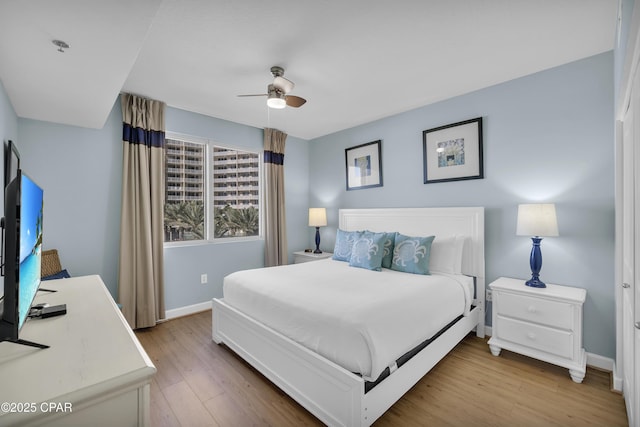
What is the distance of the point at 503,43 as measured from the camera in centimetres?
222

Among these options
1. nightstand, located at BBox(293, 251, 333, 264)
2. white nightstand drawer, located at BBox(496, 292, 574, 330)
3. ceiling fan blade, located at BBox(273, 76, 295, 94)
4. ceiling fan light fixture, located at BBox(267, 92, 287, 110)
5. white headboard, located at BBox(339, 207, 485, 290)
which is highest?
ceiling fan blade, located at BBox(273, 76, 295, 94)

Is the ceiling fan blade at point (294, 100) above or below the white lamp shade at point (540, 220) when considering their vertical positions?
above

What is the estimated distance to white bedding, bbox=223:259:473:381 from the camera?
167cm

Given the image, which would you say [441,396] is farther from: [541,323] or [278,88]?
[278,88]

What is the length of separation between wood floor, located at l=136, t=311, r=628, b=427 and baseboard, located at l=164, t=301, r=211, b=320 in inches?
35.8

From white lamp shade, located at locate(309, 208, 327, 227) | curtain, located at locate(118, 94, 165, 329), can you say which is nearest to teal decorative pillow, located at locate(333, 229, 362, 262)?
white lamp shade, located at locate(309, 208, 327, 227)

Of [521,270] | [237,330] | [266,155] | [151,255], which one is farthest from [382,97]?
[151,255]

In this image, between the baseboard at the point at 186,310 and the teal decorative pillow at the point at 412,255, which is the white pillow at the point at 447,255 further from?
the baseboard at the point at 186,310

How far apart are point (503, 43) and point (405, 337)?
7.64 feet

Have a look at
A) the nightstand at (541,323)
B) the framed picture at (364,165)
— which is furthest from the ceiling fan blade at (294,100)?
the nightstand at (541,323)

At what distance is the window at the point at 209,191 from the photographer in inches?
144

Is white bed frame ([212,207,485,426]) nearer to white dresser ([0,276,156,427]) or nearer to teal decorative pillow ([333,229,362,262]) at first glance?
teal decorative pillow ([333,229,362,262])

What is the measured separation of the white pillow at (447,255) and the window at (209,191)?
2.62 metres

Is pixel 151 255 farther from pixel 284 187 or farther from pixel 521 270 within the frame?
pixel 521 270
